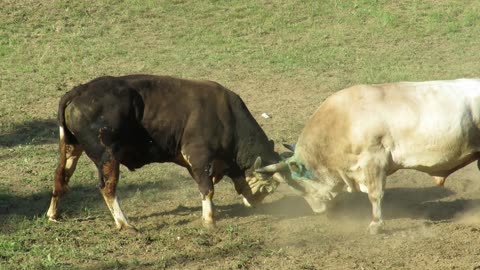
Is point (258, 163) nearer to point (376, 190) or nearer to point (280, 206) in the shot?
point (280, 206)

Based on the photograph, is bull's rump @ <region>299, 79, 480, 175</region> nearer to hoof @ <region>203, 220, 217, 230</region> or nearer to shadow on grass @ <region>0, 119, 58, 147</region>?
hoof @ <region>203, 220, 217, 230</region>

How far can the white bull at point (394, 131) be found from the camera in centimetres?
989

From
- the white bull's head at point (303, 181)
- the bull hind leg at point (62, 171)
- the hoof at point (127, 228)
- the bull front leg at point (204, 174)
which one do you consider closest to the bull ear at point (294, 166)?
the white bull's head at point (303, 181)

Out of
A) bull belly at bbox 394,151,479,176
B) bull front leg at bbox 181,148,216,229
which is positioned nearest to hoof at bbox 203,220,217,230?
bull front leg at bbox 181,148,216,229

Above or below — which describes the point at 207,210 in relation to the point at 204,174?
below

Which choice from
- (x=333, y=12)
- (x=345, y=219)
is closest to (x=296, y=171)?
(x=345, y=219)

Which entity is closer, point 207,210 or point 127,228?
point 127,228

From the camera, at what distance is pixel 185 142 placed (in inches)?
409

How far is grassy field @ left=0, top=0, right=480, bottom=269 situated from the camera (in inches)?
377

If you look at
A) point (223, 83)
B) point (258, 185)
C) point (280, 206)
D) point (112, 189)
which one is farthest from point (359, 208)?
point (223, 83)

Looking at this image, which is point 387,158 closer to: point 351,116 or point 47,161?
point 351,116

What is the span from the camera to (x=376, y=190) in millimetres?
10094

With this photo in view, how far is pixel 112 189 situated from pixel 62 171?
826mm

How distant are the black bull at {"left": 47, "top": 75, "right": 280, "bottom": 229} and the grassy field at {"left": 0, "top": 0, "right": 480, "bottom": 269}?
0.46 metres
